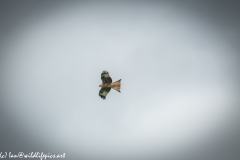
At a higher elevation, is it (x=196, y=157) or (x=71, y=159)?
(x=71, y=159)

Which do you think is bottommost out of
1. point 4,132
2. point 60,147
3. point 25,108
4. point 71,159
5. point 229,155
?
point 229,155

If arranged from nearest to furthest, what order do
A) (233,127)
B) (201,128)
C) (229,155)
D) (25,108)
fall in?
(229,155), (233,127), (201,128), (25,108)

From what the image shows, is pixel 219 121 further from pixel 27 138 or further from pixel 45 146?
pixel 27 138

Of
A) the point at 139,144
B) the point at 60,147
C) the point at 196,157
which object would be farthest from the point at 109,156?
the point at 196,157

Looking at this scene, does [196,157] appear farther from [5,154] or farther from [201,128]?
[5,154]

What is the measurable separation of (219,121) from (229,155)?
6.75 feet

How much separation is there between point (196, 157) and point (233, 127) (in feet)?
7.82

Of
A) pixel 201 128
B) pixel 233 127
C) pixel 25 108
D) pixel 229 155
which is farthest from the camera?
pixel 25 108

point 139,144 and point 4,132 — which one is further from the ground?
point 4,132

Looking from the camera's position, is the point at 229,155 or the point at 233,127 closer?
the point at 229,155

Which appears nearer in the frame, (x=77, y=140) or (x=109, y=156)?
(x=109, y=156)

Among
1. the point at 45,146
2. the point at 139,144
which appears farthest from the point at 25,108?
the point at 139,144

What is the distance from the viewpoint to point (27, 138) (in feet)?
44.2

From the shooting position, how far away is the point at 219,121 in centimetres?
1304
